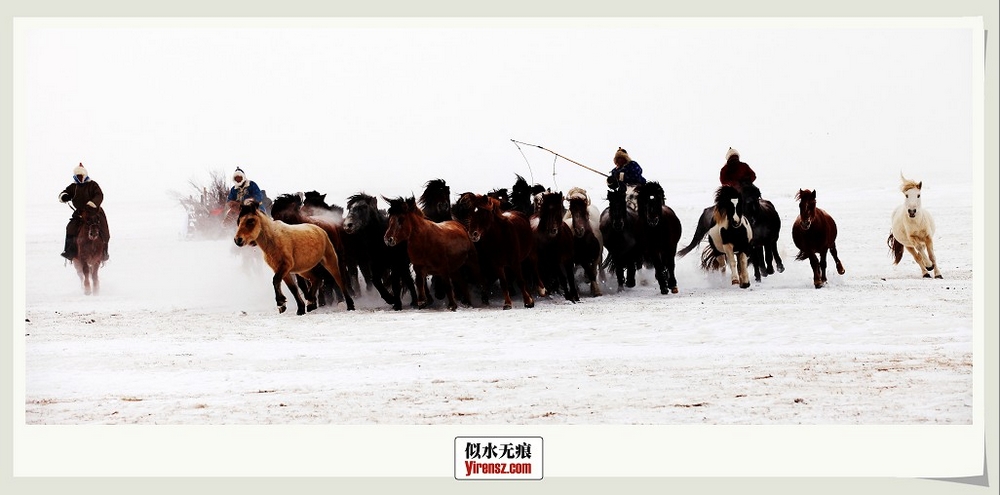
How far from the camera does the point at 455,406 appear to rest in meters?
10.6

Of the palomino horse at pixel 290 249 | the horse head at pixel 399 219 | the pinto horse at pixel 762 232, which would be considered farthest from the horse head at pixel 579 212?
the palomino horse at pixel 290 249

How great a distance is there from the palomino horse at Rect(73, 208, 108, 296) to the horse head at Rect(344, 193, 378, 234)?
8.40 ft

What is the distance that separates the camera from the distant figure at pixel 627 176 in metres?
15.2

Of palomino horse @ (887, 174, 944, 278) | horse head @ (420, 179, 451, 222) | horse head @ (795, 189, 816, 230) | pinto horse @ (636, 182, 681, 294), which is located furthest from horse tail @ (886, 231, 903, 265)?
horse head @ (420, 179, 451, 222)

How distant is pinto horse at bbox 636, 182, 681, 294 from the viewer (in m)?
16.4

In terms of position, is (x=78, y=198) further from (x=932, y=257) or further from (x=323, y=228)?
(x=932, y=257)

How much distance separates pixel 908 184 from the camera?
46.5 feet

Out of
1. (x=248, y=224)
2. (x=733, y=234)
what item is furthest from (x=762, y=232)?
(x=248, y=224)

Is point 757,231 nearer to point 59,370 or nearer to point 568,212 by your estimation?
point 568,212

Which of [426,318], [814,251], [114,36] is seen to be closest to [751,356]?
[426,318]

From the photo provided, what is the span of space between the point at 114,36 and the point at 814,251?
8.17 meters

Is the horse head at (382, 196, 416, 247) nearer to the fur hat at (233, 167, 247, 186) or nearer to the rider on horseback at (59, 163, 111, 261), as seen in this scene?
the fur hat at (233, 167, 247, 186)

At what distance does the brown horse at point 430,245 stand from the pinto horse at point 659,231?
242cm

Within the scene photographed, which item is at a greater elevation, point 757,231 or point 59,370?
point 757,231
